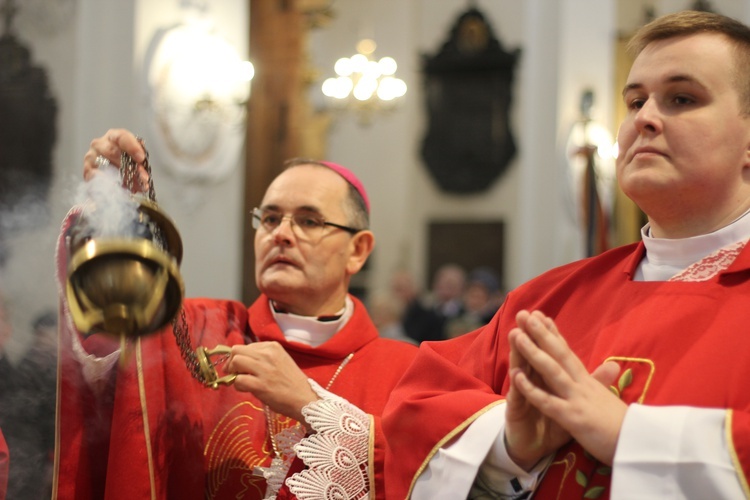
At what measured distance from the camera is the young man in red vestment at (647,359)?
1940 millimetres

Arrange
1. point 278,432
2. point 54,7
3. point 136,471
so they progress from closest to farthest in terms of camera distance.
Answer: point 136,471
point 278,432
point 54,7

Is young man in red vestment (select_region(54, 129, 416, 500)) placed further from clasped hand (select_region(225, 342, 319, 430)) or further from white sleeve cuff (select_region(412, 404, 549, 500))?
white sleeve cuff (select_region(412, 404, 549, 500))

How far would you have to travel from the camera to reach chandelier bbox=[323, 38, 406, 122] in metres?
13.3

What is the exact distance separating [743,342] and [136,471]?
1.63 meters

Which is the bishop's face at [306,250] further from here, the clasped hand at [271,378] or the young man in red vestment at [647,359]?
the young man in red vestment at [647,359]

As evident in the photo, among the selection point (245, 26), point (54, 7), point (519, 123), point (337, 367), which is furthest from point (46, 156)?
point (519, 123)

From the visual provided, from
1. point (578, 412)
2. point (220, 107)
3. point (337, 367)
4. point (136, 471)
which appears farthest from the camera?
point (220, 107)

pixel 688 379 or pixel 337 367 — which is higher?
pixel 688 379

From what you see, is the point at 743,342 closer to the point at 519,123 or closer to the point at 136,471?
the point at 136,471

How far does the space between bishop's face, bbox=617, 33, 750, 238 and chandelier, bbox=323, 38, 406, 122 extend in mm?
11249

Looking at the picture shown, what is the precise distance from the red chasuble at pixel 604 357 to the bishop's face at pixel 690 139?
0.16 metres

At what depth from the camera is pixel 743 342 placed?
206cm

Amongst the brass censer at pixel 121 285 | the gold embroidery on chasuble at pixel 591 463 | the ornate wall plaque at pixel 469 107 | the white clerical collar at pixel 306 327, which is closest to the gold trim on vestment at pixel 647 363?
the gold embroidery on chasuble at pixel 591 463

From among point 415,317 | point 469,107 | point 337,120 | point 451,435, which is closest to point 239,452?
point 451,435
